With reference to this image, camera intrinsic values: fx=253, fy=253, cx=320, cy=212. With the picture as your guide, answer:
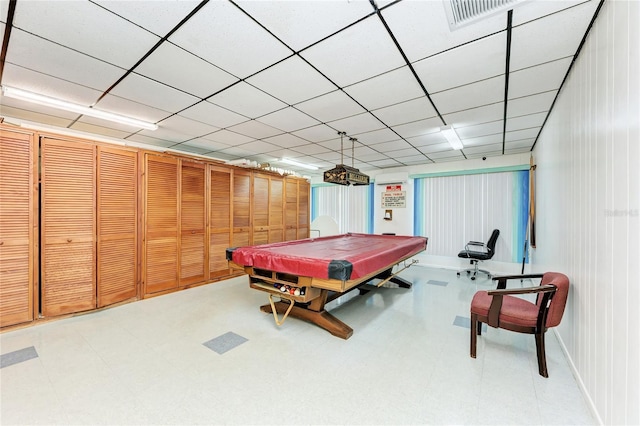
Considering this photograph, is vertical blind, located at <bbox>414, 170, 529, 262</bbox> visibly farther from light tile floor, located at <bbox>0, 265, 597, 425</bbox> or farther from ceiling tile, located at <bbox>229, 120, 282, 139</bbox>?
Answer: ceiling tile, located at <bbox>229, 120, 282, 139</bbox>

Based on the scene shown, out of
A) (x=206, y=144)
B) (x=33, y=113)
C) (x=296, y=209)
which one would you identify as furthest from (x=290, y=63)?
(x=296, y=209)

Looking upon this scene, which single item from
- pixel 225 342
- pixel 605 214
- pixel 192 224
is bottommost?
pixel 225 342

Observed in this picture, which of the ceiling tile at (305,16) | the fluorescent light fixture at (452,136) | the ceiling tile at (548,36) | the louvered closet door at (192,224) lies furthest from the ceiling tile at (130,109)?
the fluorescent light fixture at (452,136)

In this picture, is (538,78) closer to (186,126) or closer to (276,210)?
(186,126)

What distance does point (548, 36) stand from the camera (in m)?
1.83

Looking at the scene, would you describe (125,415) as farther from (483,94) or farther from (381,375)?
(483,94)

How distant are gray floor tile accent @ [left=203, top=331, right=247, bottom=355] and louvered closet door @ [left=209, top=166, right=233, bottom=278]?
2.37 meters

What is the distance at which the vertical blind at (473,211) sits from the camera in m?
5.41

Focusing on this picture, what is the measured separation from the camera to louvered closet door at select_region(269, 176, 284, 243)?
6098 mm

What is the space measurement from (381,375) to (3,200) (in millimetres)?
4337

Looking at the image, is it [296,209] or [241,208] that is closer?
[241,208]

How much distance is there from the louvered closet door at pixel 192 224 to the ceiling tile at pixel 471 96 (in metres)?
3.97

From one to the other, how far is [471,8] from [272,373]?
2.97 meters

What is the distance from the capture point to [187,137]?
14.1 ft
